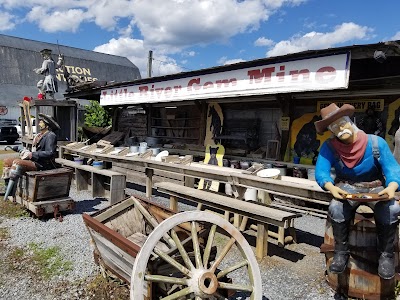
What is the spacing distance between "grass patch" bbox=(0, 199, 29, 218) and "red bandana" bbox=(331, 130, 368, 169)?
6.03 metres

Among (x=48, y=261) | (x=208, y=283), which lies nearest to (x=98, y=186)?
(x=48, y=261)

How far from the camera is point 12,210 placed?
6.89m

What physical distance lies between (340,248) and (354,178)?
2.41ft

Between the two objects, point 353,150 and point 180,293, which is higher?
point 353,150

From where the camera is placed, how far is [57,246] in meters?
5.11

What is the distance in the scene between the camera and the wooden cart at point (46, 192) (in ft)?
20.3

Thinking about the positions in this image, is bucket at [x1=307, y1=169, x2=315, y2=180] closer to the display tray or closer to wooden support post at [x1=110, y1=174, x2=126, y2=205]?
the display tray

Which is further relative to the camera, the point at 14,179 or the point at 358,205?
the point at 14,179

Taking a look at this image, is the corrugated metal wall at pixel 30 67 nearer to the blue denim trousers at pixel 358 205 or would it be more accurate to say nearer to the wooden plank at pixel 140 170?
the wooden plank at pixel 140 170

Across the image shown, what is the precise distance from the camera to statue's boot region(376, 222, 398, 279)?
3150mm

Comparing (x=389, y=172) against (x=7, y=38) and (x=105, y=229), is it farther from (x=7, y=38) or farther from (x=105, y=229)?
(x=7, y=38)

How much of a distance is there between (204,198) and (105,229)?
238 centimetres

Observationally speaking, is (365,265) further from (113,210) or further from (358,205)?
(113,210)

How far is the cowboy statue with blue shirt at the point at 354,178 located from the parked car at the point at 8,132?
925 inches
